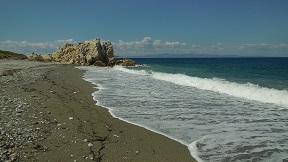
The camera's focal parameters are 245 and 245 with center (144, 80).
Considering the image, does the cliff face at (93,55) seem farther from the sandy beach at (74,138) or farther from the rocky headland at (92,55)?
the sandy beach at (74,138)

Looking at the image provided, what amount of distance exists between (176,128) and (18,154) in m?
4.99

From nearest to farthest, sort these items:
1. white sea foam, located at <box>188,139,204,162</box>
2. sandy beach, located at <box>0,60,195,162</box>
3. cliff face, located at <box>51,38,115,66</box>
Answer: sandy beach, located at <box>0,60,195,162</box> < white sea foam, located at <box>188,139,204,162</box> < cliff face, located at <box>51,38,115,66</box>

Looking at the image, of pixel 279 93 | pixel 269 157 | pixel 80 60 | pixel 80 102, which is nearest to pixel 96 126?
pixel 80 102

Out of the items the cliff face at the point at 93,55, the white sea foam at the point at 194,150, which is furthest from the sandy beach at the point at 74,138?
the cliff face at the point at 93,55

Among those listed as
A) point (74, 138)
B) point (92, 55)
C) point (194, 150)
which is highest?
point (92, 55)

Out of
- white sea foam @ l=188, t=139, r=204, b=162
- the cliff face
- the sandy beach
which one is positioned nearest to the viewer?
the sandy beach

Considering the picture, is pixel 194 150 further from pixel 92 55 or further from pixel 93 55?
pixel 92 55

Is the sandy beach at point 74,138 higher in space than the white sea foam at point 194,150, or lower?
higher

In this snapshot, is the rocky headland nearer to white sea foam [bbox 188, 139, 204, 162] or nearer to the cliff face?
the cliff face

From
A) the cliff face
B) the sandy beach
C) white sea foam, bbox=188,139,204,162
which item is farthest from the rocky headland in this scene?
white sea foam, bbox=188,139,204,162

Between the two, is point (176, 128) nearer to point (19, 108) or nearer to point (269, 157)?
point (269, 157)

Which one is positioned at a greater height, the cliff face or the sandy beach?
the cliff face

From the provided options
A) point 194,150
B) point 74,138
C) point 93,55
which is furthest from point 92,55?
point 194,150

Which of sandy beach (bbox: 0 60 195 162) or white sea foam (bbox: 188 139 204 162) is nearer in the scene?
sandy beach (bbox: 0 60 195 162)
